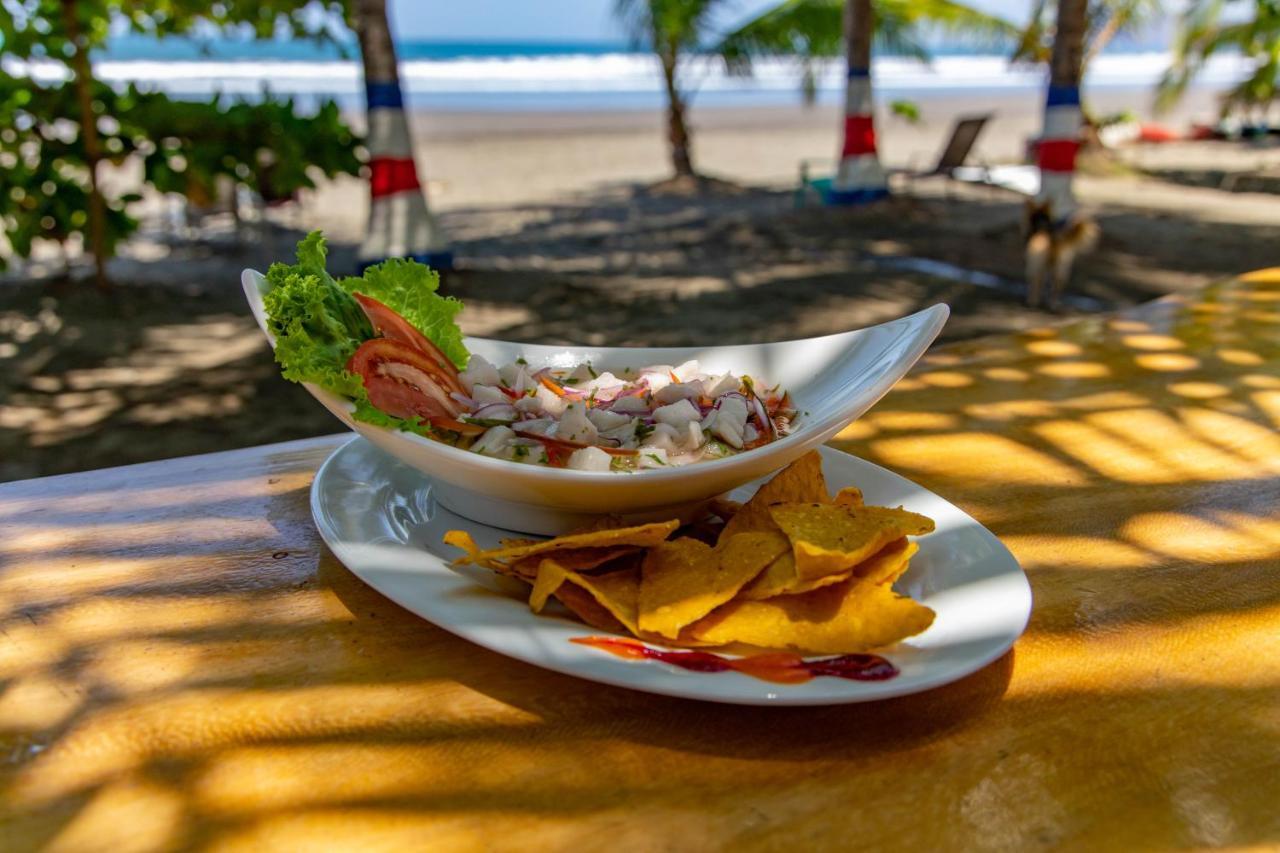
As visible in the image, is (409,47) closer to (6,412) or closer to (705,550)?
(6,412)

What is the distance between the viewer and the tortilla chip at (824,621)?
1024mm

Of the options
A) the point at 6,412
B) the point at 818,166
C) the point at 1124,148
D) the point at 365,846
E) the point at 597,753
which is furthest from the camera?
the point at 1124,148

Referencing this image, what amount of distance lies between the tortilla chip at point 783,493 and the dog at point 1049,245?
20.3 feet

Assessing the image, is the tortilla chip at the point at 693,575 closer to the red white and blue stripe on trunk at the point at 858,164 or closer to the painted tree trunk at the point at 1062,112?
the painted tree trunk at the point at 1062,112

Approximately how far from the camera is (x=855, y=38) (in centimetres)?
949

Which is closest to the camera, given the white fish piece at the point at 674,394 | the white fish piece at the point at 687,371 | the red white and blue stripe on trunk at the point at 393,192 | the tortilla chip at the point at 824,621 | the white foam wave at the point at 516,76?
the tortilla chip at the point at 824,621

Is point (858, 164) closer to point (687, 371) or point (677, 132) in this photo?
point (677, 132)

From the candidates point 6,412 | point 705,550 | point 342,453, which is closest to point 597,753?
point 705,550

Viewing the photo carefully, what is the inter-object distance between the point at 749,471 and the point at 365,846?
0.61 meters

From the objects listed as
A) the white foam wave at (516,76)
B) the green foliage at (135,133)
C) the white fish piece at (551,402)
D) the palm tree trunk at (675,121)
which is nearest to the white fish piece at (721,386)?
the white fish piece at (551,402)

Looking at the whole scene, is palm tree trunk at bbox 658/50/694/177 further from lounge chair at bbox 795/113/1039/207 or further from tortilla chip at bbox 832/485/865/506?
tortilla chip at bbox 832/485/865/506

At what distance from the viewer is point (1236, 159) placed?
646 inches

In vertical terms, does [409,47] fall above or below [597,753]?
above

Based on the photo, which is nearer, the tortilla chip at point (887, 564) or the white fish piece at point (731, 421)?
the tortilla chip at point (887, 564)
